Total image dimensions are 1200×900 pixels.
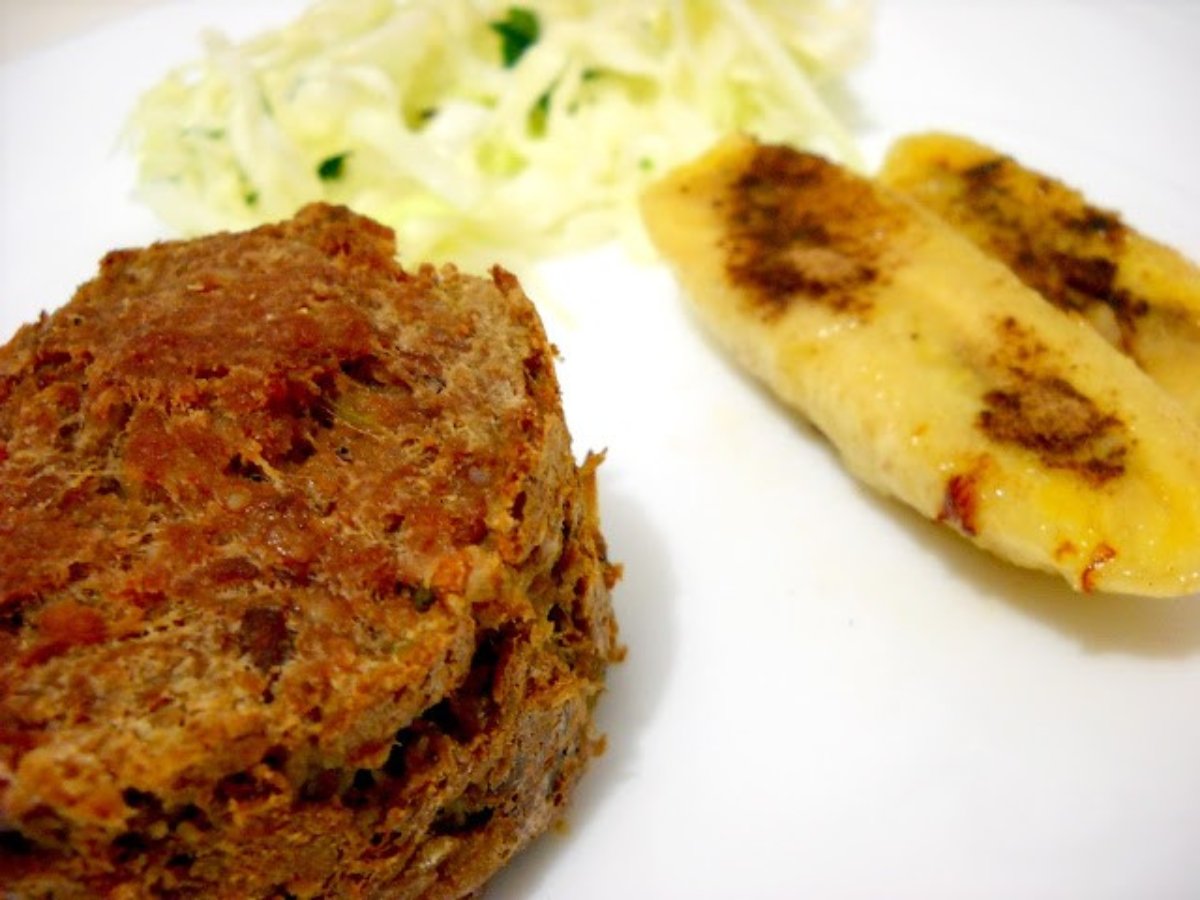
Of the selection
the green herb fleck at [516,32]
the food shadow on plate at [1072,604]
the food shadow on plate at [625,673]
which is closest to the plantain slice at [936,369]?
the food shadow on plate at [1072,604]

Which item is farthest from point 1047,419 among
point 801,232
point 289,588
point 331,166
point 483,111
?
point 331,166

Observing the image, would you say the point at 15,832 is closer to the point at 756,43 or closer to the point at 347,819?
the point at 347,819

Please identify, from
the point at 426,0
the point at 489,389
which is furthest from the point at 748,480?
the point at 426,0

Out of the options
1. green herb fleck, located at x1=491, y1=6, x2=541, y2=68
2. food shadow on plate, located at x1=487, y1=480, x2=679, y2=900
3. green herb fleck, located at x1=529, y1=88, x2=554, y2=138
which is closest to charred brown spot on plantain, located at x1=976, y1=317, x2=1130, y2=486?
food shadow on plate, located at x1=487, y1=480, x2=679, y2=900

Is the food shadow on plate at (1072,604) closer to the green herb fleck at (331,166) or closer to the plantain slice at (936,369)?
the plantain slice at (936,369)

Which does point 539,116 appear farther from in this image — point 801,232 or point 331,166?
point 801,232

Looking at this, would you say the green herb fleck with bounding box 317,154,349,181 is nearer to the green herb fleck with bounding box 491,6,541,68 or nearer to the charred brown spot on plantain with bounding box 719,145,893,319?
the green herb fleck with bounding box 491,6,541,68

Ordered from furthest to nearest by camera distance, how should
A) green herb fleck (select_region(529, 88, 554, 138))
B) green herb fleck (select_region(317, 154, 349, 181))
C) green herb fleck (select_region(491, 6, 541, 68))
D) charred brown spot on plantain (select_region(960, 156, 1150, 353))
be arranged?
1. green herb fleck (select_region(491, 6, 541, 68))
2. green herb fleck (select_region(529, 88, 554, 138))
3. green herb fleck (select_region(317, 154, 349, 181))
4. charred brown spot on plantain (select_region(960, 156, 1150, 353))
